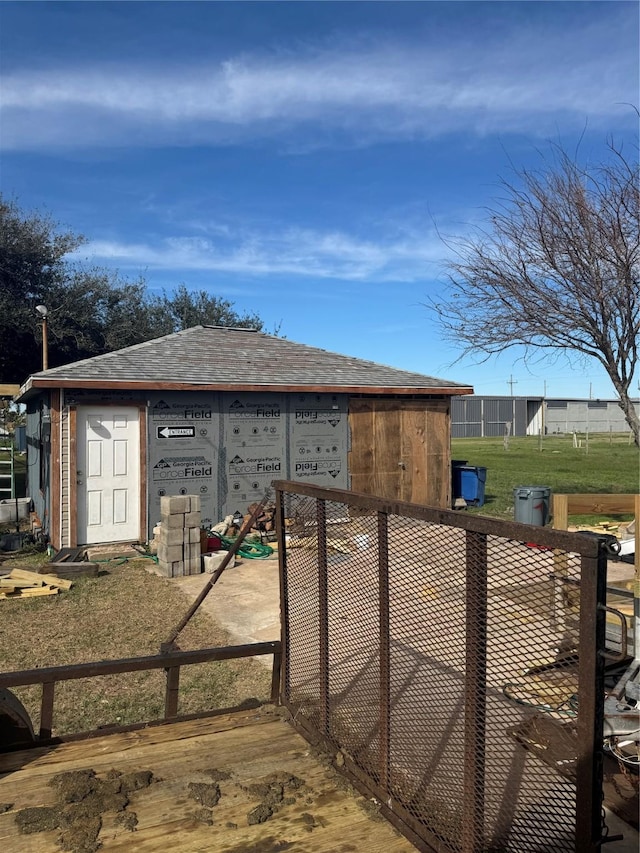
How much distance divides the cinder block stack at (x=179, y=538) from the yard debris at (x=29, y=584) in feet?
4.61

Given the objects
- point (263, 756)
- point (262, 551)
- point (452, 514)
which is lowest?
point (262, 551)

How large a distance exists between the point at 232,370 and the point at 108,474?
3.23 meters

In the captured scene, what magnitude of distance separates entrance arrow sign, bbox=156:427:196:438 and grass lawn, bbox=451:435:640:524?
22.0 feet

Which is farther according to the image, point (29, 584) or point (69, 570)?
point (69, 570)

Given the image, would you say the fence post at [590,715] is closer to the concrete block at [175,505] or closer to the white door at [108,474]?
the concrete block at [175,505]

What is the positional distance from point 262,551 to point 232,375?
358 centimetres

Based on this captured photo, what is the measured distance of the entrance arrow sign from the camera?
11.6 meters

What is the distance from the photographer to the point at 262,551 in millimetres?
11055

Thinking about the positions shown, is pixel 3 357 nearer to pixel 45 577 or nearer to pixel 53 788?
pixel 45 577

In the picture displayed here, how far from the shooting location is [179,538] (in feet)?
31.8

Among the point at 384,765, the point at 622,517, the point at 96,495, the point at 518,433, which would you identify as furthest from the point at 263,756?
the point at 518,433

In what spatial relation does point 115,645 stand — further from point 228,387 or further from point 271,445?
point 271,445

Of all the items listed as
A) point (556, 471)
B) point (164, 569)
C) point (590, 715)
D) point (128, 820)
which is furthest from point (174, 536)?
point (556, 471)

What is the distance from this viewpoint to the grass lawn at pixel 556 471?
55.5ft
